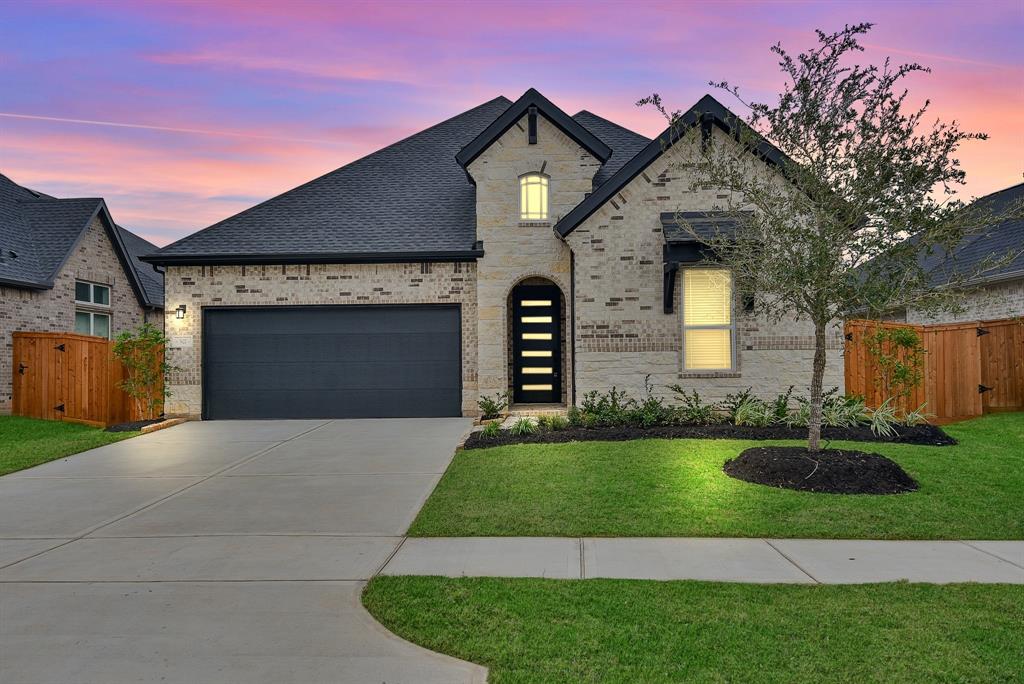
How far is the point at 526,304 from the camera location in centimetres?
1434

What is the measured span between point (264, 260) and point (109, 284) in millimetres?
9030

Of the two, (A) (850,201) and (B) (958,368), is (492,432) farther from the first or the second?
(B) (958,368)

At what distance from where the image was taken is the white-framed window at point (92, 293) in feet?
59.8

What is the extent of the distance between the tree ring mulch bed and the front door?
6792 millimetres

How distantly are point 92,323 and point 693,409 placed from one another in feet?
58.8

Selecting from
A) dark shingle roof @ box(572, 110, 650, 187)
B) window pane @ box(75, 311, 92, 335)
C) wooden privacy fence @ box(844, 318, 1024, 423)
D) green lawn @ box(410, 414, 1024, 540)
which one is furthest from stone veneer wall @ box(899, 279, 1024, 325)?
window pane @ box(75, 311, 92, 335)

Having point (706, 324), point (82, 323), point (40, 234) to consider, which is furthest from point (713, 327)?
point (40, 234)

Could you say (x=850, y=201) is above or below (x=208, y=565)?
above

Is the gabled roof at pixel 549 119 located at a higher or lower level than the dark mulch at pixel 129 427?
higher

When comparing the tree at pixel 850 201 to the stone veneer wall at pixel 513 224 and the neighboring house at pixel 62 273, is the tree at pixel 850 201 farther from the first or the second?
the neighboring house at pixel 62 273

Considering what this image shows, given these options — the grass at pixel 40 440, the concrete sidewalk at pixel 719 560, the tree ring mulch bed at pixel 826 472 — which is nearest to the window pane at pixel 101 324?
the grass at pixel 40 440

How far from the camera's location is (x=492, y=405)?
13133 mm

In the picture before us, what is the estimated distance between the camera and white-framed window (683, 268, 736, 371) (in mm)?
11758

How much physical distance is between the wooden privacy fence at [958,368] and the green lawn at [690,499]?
2.84 m
